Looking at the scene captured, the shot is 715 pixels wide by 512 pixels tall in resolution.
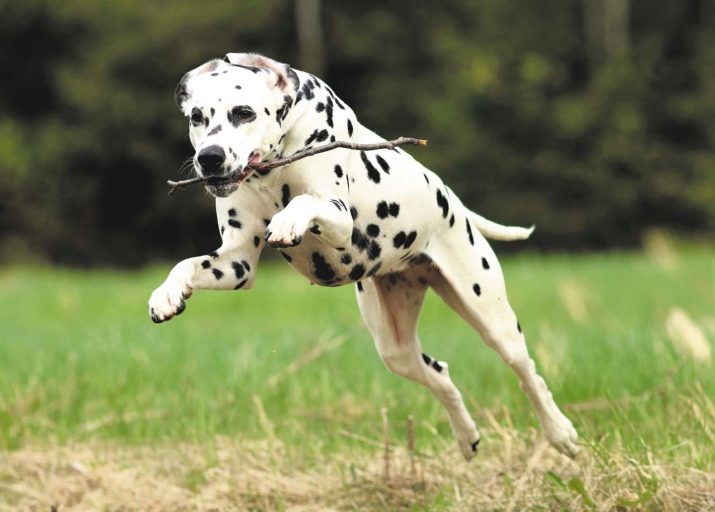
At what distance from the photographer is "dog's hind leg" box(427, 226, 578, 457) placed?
4.82 metres

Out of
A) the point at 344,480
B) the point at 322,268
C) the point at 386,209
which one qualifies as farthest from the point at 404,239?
the point at 344,480

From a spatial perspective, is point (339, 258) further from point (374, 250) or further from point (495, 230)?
point (495, 230)

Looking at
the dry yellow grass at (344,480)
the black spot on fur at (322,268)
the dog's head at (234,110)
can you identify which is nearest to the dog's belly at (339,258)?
the black spot on fur at (322,268)

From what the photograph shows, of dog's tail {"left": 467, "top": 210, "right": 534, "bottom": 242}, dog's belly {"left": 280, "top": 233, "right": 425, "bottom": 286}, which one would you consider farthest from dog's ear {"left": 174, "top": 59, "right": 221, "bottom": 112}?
dog's tail {"left": 467, "top": 210, "right": 534, "bottom": 242}

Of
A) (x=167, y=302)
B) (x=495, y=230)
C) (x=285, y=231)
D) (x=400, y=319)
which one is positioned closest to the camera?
(x=285, y=231)

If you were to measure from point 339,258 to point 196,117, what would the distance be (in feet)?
2.16

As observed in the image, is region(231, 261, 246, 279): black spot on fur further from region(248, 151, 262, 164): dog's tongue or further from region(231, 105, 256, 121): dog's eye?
region(231, 105, 256, 121): dog's eye

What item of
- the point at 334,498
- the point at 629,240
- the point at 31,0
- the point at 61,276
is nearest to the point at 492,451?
the point at 334,498

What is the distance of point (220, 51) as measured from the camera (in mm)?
31312

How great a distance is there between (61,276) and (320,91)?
55.0ft

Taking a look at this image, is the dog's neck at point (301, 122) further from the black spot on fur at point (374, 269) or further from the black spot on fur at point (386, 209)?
the black spot on fur at point (374, 269)

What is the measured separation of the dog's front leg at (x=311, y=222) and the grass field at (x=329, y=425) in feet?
4.27

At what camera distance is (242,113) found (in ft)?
12.9

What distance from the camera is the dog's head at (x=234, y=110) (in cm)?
383
